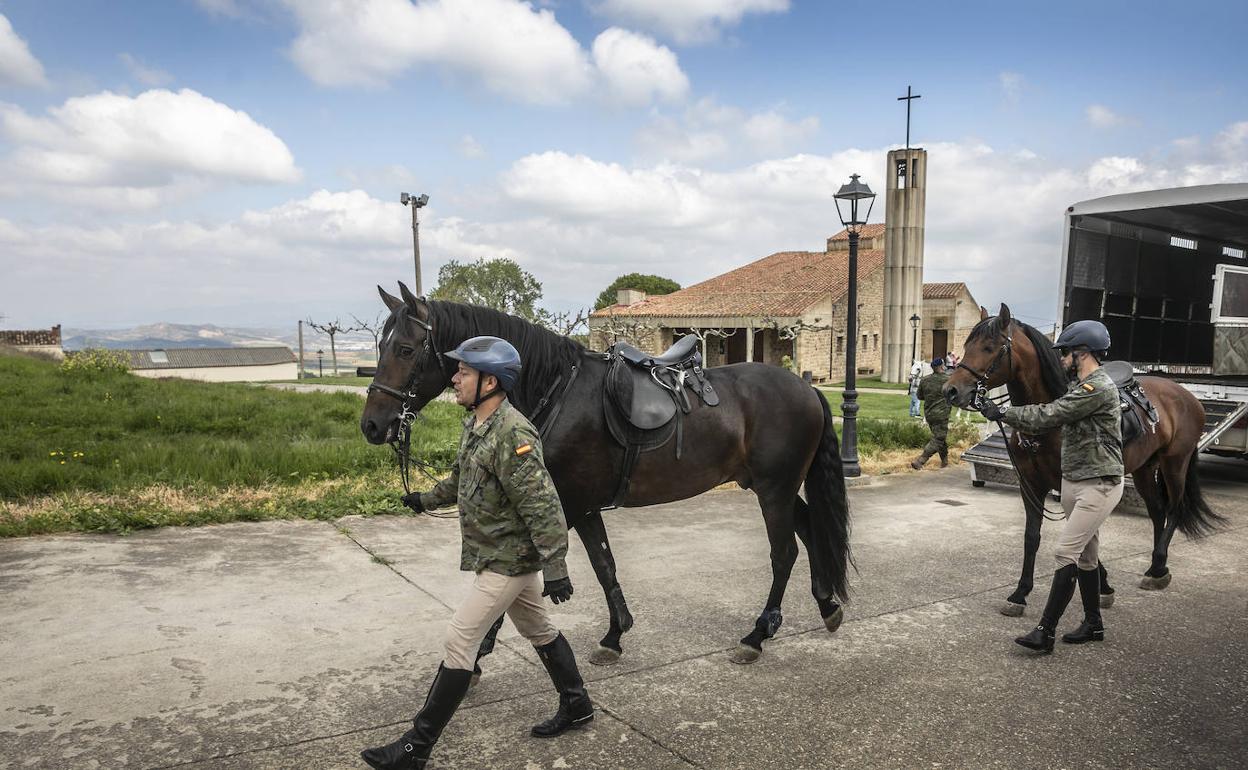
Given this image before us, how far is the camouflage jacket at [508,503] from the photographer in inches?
122

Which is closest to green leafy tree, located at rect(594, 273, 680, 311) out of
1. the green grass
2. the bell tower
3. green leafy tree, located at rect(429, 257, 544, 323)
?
green leafy tree, located at rect(429, 257, 544, 323)

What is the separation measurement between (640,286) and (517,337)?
54.5 metres

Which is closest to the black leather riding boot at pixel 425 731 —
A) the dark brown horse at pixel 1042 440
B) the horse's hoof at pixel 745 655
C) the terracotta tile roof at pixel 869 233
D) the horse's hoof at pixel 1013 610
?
the horse's hoof at pixel 745 655

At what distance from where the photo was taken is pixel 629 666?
428 cm

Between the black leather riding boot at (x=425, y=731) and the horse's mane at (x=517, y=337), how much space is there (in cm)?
143

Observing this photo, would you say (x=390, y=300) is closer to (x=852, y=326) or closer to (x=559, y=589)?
(x=559, y=589)

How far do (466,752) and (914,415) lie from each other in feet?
54.8

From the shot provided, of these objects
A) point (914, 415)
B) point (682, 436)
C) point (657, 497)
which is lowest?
point (914, 415)

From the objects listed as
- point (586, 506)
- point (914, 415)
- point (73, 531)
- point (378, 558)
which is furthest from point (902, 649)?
point (914, 415)

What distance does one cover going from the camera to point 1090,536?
4.48 m

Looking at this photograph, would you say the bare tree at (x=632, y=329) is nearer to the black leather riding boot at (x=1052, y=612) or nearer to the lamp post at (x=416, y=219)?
the lamp post at (x=416, y=219)

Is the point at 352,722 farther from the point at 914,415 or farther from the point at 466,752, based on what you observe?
the point at 914,415

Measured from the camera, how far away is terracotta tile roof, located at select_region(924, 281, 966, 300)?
44.3 metres

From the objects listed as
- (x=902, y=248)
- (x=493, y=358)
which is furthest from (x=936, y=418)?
(x=902, y=248)
